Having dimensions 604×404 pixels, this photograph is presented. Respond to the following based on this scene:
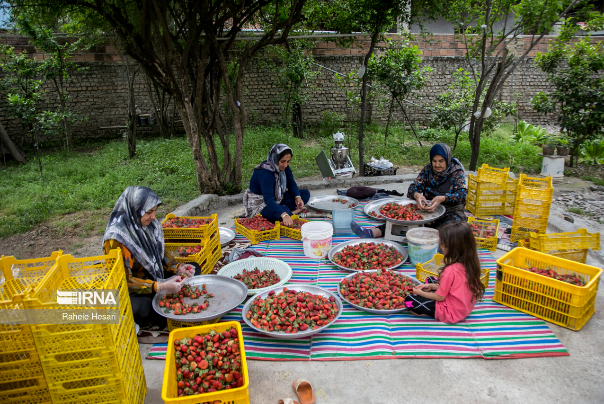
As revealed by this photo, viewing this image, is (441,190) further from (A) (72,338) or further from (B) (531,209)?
(A) (72,338)

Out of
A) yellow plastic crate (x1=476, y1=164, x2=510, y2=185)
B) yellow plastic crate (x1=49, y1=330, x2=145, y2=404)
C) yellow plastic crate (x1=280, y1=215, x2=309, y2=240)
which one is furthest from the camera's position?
yellow plastic crate (x1=476, y1=164, x2=510, y2=185)

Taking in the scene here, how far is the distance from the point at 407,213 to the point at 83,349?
304 centimetres

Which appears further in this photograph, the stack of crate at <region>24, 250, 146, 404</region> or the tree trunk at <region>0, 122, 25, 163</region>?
the tree trunk at <region>0, 122, 25, 163</region>

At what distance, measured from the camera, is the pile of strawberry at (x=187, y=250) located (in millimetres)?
3419

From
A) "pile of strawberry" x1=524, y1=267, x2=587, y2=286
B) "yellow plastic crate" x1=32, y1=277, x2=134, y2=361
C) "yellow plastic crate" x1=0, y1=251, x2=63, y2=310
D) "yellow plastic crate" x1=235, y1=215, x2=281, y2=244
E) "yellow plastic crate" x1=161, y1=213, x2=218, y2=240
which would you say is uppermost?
"yellow plastic crate" x1=0, y1=251, x2=63, y2=310

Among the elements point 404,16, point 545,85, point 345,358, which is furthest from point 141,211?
point 545,85

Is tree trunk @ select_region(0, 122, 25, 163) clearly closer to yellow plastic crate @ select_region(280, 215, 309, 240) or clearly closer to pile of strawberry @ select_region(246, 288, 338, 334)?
yellow plastic crate @ select_region(280, 215, 309, 240)

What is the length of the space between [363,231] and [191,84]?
139 inches

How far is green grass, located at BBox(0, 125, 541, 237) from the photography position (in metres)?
6.05

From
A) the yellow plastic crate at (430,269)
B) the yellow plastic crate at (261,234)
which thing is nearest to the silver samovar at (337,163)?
the yellow plastic crate at (261,234)

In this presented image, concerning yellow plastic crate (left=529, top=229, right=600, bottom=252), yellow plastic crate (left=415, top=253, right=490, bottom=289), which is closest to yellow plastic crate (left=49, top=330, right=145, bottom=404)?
yellow plastic crate (left=415, top=253, right=490, bottom=289)

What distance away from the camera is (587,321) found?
278cm

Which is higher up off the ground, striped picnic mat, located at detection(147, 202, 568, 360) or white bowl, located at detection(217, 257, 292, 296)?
white bowl, located at detection(217, 257, 292, 296)

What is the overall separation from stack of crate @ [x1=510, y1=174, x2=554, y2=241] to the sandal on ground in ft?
9.46
